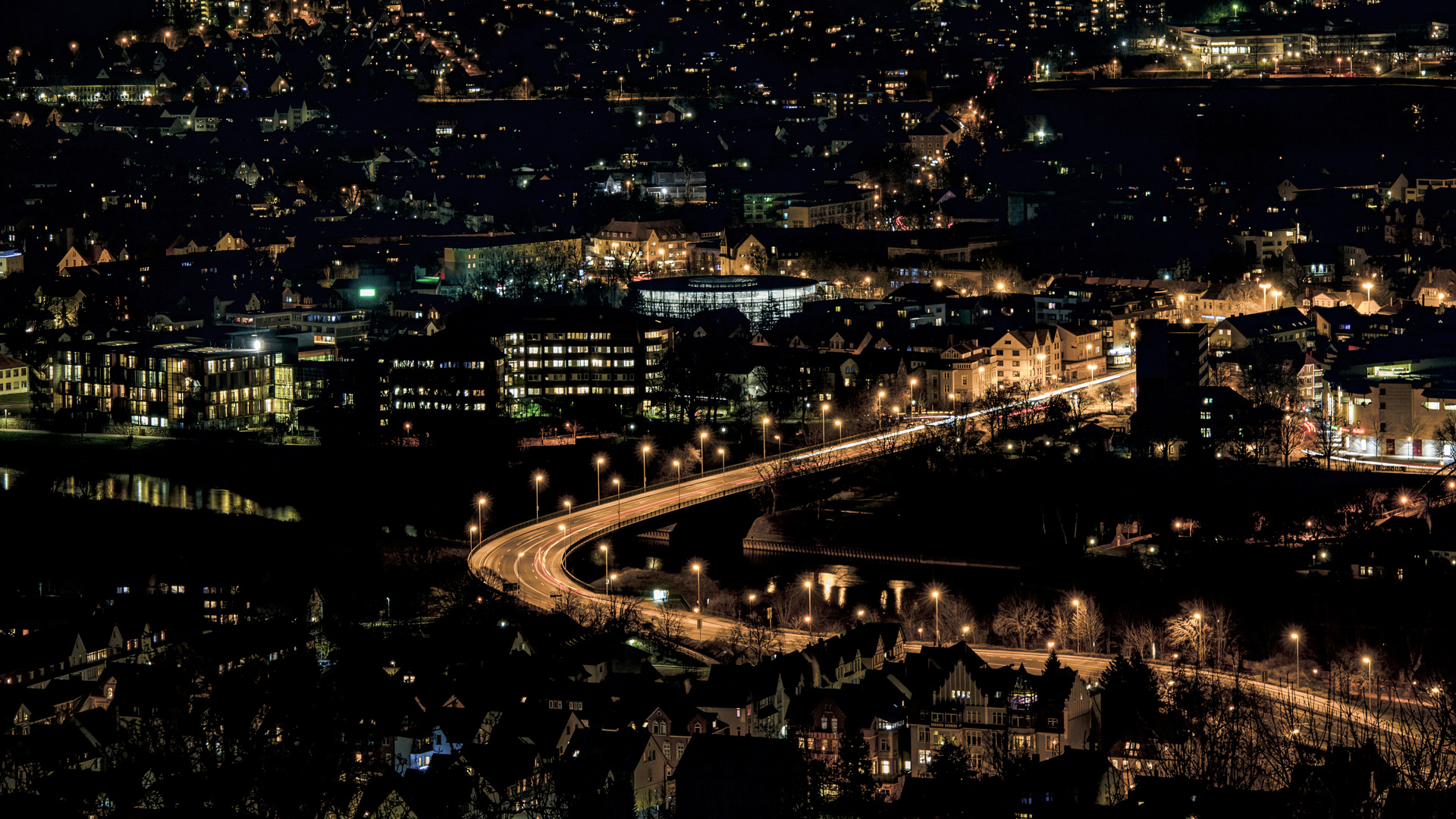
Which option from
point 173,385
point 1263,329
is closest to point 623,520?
point 173,385

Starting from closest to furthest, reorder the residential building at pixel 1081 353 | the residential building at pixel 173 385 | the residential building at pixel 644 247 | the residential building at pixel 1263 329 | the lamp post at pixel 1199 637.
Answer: the lamp post at pixel 1199 637 → the residential building at pixel 1263 329 → the residential building at pixel 1081 353 → the residential building at pixel 173 385 → the residential building at pixel 644 247

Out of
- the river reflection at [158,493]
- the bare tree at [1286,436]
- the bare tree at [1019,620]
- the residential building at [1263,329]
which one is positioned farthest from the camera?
the residential building at [1263,329]

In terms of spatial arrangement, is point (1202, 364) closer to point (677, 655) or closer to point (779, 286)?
point (779, 286)

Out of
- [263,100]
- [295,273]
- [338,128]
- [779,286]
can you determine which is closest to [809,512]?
[779,286]

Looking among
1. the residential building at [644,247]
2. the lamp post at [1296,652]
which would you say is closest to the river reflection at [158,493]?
the residential building at [644,247]

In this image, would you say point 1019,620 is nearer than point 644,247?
Yes

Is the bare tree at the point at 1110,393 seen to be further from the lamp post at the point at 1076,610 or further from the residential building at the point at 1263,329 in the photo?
the lamp post at the point at 1076,610

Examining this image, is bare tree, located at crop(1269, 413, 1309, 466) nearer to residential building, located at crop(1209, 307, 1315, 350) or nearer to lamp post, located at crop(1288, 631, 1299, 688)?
residential building, located at crop(1209, 307, 1315, 350)

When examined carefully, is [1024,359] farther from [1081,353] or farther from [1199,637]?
[1199,637]
